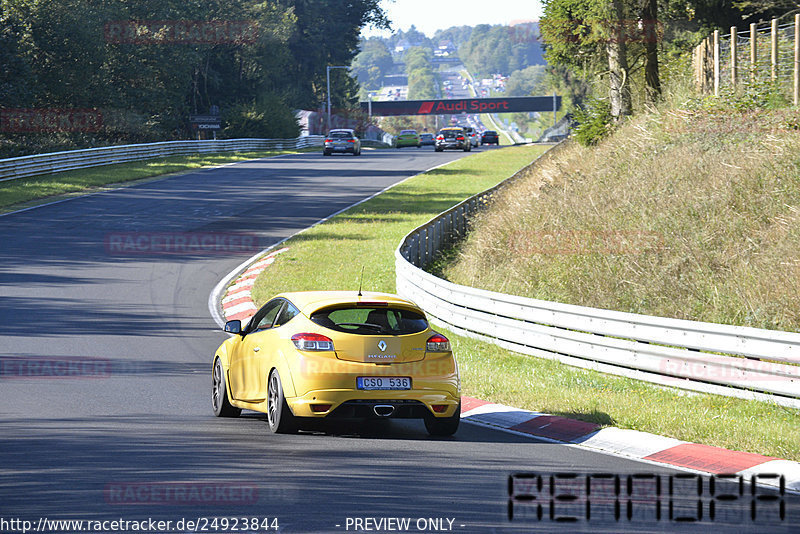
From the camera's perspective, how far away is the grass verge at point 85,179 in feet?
118

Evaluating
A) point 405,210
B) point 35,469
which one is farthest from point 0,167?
point 35,469

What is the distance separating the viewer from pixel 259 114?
7925 cm

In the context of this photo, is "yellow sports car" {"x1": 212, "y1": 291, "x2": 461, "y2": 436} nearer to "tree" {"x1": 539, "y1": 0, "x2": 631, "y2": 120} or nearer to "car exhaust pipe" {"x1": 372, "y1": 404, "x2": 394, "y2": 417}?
"car exhaust pipe" {"x1": 372, "y1": 404, "x2": 394, "y2": 417}

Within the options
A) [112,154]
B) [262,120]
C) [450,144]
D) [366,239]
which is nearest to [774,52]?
[366,239]

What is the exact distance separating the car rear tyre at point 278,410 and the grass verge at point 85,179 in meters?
25.3

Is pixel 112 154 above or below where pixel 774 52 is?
below

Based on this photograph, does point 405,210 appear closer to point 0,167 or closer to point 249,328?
point 0,167

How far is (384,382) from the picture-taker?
960 cm

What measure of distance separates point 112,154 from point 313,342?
145ft

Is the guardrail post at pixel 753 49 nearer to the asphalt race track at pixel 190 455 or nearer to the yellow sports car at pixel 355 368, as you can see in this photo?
the asphalt race track at pixel 190 455

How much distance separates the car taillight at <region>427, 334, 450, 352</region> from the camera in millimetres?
9906

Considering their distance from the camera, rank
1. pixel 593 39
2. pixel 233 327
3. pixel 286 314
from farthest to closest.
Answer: pixel 593 39 < pixel 233 327 < pixel 286 314

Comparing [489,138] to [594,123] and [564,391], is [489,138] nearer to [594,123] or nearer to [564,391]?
[594,123]

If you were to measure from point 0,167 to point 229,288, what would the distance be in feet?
71.4
